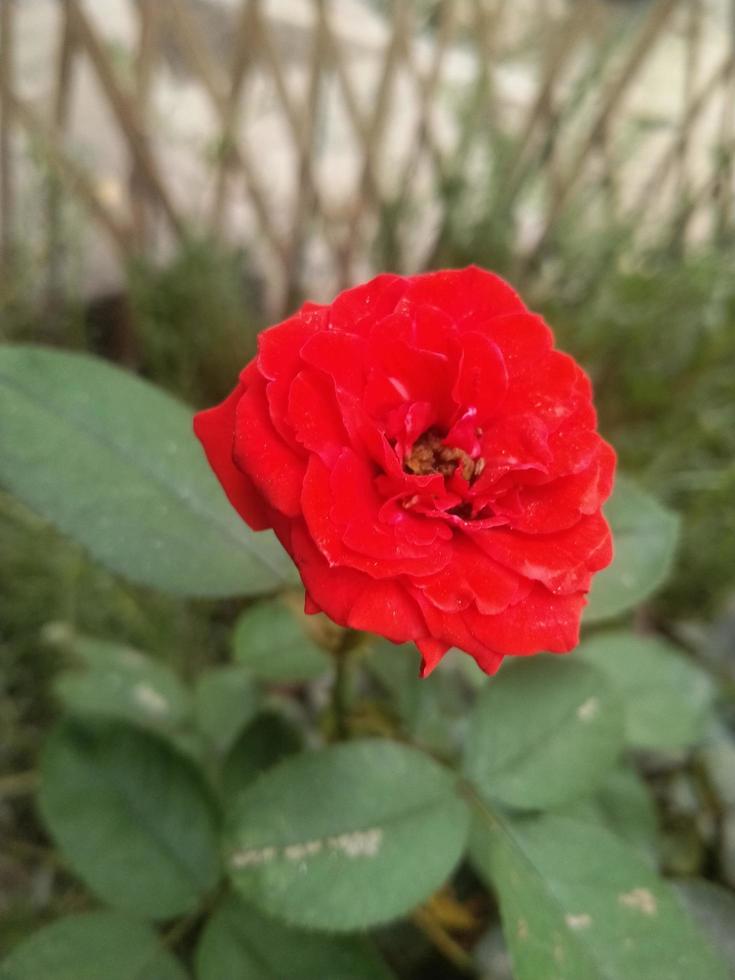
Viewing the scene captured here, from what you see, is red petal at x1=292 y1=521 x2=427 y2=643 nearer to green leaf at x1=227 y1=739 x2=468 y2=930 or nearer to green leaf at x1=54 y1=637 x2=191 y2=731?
green leaf at x1=227 y1=739 x2=468 y2=930

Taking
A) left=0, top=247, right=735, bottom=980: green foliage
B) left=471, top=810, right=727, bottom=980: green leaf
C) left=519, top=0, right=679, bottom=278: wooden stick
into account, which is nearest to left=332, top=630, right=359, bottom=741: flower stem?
left=0, top=247, right=735, bottom=980: green foliage

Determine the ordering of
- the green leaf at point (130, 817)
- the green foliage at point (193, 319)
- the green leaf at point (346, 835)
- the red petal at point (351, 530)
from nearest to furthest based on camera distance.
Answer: the red petal at point (351, 530) → the green leaf at point (346, 835) → the green leaf at point (130, 817) → the green foliage at point (193, 319)

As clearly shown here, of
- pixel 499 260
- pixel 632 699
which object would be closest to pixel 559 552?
pixel 632 699

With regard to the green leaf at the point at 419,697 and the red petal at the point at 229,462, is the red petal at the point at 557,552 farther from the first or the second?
the green leaf at the point at 419,697

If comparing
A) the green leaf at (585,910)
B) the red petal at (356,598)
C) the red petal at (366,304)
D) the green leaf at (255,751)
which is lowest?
the green leaf at (255,751)

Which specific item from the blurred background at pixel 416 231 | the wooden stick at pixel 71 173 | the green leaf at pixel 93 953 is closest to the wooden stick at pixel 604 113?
the blurred background at pixel 416 231

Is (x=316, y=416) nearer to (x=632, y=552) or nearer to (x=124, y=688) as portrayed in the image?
(x=632, y=552)
